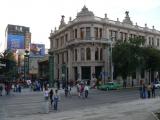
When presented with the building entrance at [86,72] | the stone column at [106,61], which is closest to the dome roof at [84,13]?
the stone column at [106,61]

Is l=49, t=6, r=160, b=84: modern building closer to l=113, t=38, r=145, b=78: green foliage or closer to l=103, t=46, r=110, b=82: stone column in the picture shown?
l=103, t=46, r=110, b=82: stone column

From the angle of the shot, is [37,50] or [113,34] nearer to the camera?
[113,34]

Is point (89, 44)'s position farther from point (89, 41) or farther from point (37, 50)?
point (37, 50)

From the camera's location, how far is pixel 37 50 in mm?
128250

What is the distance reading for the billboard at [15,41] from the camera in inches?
5133

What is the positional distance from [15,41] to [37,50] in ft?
34.1

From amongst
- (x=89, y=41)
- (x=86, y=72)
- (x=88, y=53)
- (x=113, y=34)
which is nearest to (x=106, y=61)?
(x=88, y=53)

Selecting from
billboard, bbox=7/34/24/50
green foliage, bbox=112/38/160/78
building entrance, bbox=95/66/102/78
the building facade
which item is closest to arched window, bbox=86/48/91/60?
building entrance, bbox=95/66/102/78

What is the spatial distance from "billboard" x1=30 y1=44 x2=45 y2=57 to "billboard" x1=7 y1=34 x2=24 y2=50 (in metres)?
6.75

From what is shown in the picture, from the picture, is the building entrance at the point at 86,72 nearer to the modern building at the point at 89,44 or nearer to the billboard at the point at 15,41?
the modern building at the point at 89,44

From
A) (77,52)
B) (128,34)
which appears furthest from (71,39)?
(128,34)

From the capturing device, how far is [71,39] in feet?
233

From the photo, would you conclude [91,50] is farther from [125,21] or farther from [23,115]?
[23,115]

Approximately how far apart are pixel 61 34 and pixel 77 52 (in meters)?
12.6
